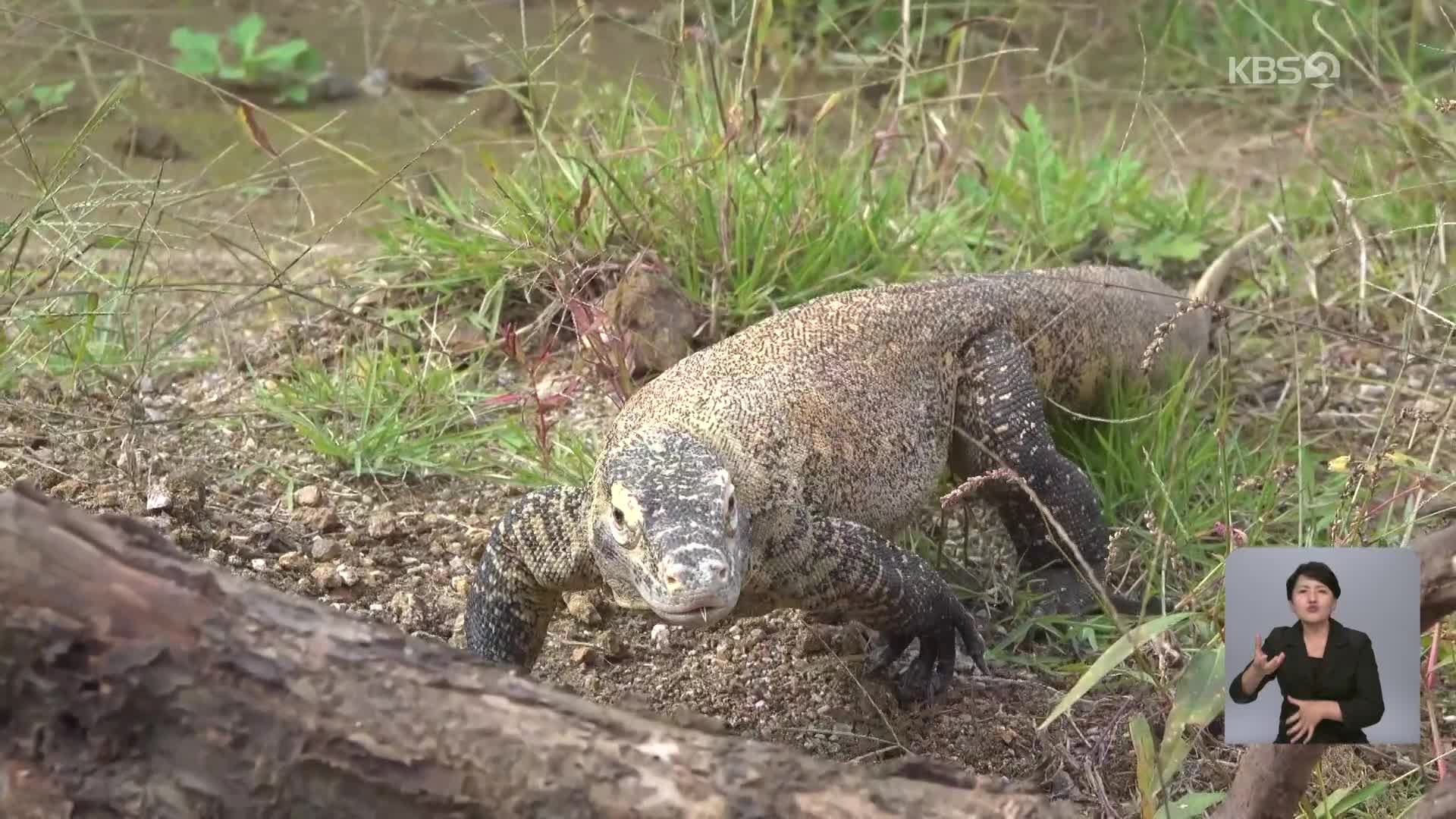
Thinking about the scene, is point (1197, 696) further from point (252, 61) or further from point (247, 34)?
point (247, 34)

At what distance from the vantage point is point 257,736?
4.94ft

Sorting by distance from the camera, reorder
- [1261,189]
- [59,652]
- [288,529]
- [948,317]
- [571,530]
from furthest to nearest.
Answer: [1261,189]
[948,317]
[288,529]
[571,530]
[59,652]

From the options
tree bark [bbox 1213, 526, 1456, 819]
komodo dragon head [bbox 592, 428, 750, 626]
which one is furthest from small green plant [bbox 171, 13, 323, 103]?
tree bark [bbox 1213, 526, 1456, 819]

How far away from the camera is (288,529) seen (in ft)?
11.1

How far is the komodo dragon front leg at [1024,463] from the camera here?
350cm

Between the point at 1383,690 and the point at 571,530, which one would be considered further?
the point at 571,530

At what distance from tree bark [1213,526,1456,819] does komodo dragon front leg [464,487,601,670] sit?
1.36m

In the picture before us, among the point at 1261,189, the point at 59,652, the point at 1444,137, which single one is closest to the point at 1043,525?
the point at 1444,137

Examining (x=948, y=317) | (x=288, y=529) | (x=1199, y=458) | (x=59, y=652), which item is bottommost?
(x=288, y=529)

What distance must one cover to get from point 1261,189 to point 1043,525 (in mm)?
3002

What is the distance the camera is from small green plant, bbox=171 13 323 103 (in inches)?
254

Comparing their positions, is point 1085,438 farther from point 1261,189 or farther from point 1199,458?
point 1261,189

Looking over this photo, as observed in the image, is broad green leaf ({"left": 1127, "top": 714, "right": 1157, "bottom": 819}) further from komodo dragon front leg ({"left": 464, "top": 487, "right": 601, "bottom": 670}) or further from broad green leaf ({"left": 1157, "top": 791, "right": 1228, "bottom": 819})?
komodo dragon front leg ({"left": 464, "top": 487, "right": 601, "bottom": 670})

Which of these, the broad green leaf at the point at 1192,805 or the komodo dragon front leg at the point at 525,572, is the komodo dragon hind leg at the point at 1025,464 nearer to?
the komodo dragon front leg at the point at 525,572
